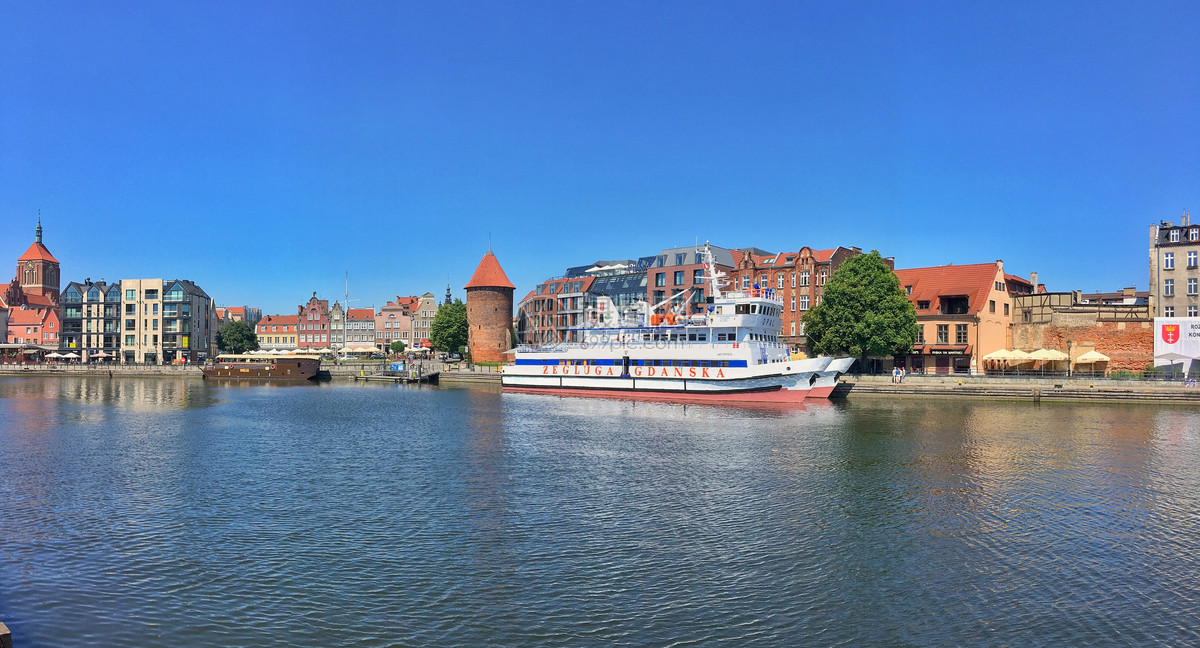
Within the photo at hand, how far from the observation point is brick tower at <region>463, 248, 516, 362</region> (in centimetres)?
10431

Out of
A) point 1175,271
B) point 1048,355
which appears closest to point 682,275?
point 1048,355

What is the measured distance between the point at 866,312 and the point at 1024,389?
44.5ft

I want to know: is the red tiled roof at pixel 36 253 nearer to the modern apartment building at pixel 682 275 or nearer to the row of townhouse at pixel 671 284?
the row of townhouse at pixel 671 284

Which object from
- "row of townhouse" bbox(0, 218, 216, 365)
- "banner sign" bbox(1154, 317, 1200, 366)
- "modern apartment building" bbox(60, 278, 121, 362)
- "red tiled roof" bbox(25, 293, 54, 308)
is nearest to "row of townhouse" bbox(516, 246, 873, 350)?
"banner sign" bbox(1154, 317, 1200, 366)

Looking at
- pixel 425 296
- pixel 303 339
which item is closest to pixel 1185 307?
pixel 425 296

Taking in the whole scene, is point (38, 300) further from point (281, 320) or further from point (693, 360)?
point (693, 360)

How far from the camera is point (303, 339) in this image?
157750 mm

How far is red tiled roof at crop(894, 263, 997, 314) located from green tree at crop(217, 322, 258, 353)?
111857 millimetres

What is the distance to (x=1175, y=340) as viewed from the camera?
6138 centimetres

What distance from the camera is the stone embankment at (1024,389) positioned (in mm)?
52875

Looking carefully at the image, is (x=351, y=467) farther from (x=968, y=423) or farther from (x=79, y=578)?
(x=968, y=423)

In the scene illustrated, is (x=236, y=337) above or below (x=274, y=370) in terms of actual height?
above

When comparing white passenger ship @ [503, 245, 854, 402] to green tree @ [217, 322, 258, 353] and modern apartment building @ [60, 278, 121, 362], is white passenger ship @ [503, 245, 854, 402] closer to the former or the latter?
green tree @ [217, 322, 258, 353]

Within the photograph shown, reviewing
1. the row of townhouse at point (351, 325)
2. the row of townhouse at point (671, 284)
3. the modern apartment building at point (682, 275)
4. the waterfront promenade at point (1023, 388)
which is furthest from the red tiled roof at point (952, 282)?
the row of townhouse at point (351, 325)
